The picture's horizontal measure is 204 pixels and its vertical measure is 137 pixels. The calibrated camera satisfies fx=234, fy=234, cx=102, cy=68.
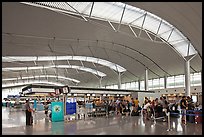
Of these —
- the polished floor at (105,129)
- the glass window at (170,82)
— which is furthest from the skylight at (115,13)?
the glass window at (170,82)

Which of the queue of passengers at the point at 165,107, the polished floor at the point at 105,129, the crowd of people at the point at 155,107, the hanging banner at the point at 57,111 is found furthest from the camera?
the hanging banner at the point at 57,111

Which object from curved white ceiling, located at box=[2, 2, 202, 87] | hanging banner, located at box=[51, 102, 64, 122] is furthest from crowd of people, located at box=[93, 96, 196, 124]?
hanging banner, located at box=[51, 102, 64, 122]

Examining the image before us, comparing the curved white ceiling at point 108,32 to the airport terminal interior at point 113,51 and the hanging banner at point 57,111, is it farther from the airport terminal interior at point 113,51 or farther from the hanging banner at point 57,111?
the hanging banner at point 57,111

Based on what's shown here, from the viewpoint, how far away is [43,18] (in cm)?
2155

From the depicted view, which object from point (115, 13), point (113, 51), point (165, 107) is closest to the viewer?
point (165, 107)

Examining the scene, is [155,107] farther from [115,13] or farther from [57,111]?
[115,13]

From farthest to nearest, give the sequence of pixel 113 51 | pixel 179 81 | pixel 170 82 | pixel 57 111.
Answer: pixel 170 82, pixel 179 81, pixel 113 51, pixel 57 111

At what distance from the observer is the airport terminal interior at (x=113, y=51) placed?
630 inches

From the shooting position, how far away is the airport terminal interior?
52.5 feet

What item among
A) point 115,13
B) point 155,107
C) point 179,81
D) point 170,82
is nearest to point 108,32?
point 115,13

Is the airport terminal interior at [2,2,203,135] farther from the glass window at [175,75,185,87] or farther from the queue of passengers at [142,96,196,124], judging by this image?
the glass window at [175,75,185,87]

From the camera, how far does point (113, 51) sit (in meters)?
38.2

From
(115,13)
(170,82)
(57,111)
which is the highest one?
(115,13)

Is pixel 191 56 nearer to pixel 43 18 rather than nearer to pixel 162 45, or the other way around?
pixel 162 45
